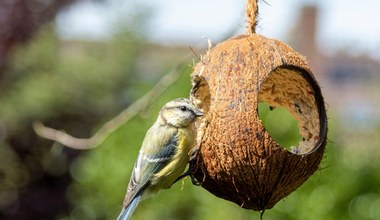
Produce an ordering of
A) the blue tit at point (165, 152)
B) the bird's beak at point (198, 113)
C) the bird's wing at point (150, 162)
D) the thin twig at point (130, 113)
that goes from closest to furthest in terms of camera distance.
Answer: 1. the bird's beak at point (198, 113)
2. the blue tit at point (165, 152)
3. the bird's wing at point (150, 162)
4. the thin twig at point (130, 113)

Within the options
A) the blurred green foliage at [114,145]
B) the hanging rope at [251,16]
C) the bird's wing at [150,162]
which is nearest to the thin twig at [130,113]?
the blurred green foliage at [114,145]

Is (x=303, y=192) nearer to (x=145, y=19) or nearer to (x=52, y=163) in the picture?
(x=52, y=163)

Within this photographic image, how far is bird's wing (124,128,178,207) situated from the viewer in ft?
13.8

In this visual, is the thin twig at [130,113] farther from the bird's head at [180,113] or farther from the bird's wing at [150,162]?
the bird's head at [180,113]

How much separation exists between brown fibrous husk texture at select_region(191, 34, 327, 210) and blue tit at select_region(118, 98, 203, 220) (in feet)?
0.66

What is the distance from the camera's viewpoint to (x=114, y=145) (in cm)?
879

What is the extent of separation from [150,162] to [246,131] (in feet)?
2.64

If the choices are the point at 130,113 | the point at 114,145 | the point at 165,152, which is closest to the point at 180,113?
the point at 165,152

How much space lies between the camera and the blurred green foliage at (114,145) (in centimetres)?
727

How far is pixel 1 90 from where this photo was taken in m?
10.2

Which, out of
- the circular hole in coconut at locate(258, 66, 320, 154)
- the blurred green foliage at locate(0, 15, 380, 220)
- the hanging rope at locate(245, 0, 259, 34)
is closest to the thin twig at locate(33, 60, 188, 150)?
the blurred green foliage at locate(0, 15, 380, 220)

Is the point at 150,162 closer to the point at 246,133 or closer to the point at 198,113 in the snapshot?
the point at 198,113

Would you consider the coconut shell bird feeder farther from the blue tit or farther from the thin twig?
the thin twig

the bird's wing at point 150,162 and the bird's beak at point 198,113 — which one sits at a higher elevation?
the bird's beak at point 198,113
